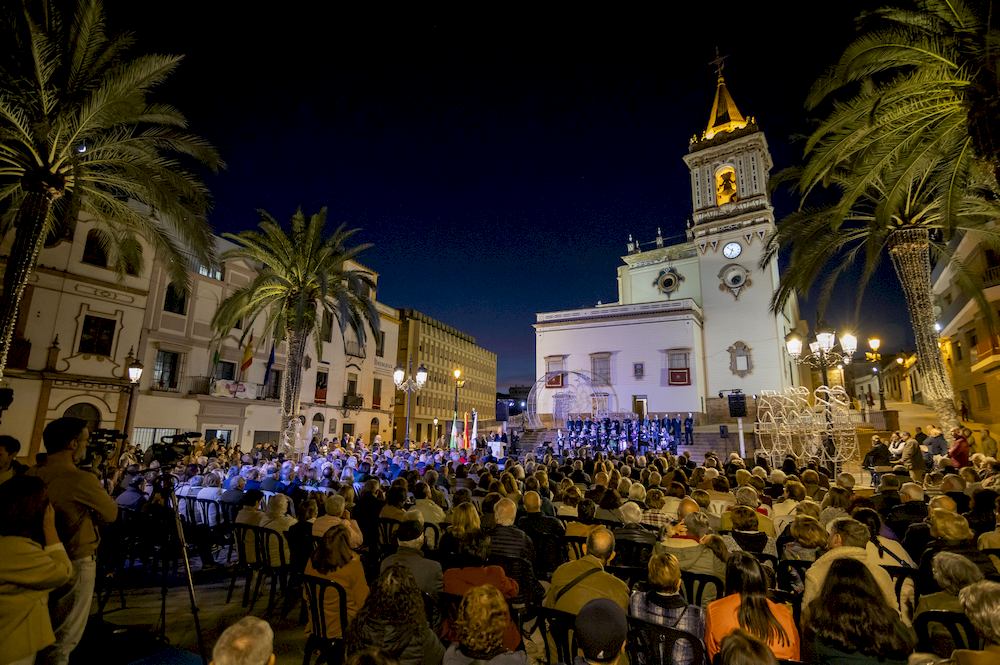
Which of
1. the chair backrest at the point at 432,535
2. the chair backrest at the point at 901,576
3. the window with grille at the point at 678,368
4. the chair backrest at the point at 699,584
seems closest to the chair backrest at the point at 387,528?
the chair backrest at the point at 432,535

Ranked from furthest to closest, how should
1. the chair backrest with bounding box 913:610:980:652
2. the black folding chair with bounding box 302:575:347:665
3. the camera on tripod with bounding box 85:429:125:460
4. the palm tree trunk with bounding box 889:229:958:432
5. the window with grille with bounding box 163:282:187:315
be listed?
→ the window with grille with bounding box 163:282:187:315
the palm tree trunk with bounding box 889:229:958:432
the camera on tripod with bounding box 85:429:125:460
the black folding chair with bounding box 302:575:347:665
the chair backrest with bounding box 913:610:980:652

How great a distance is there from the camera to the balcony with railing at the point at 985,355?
1745 cm

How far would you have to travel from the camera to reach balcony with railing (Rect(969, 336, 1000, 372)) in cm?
1745

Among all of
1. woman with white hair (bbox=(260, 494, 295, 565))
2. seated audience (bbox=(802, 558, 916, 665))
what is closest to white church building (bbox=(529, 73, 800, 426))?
woman with white hair (bbox=(260, 494, 295, 565))

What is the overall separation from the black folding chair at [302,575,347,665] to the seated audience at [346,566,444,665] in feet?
3.15

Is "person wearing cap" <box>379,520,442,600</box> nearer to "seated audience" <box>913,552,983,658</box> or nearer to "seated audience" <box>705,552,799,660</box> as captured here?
"seated audience" <box>705,552,799,660</box>

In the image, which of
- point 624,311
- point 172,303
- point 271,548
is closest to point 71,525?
point 271,548

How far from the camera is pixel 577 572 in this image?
361cm

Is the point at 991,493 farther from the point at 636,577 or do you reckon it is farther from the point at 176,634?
the point at 176,634

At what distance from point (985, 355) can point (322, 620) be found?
2498 cm

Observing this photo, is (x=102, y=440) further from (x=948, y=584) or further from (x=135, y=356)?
(x=135, y=356)

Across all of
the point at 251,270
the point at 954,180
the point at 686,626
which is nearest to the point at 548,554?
the point at 686,626

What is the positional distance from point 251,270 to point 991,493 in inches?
1134

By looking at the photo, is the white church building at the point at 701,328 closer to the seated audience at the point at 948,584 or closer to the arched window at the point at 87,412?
the arched window at the point at 87,412
